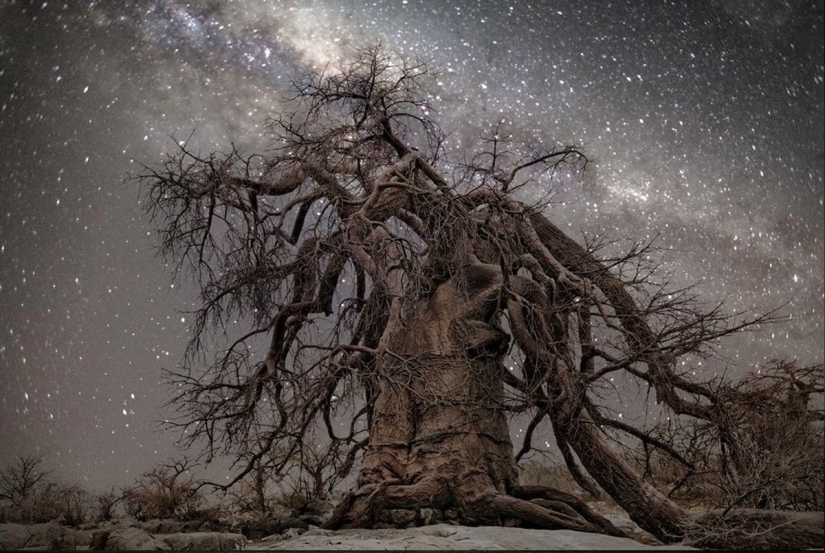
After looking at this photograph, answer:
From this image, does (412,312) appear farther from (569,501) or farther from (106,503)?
(106,503)

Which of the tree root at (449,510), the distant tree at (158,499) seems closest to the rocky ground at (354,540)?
the tree root at (449,510)

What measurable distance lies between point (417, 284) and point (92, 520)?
3287 millimetres

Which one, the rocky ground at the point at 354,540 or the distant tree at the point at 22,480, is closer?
the rocky ground at the point at 354,540

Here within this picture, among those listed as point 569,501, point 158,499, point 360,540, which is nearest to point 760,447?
point 569,501

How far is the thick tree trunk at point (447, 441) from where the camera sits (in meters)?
5.25

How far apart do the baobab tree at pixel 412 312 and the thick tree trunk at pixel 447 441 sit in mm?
14

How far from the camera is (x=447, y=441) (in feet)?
18.0

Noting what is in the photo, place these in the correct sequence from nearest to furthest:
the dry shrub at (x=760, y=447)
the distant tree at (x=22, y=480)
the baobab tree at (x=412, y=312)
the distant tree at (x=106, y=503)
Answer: the dry shrub at (x=760, y=447), the baobab tree at (x=412, y=312), the distant tree at (x=22, y=480), the distant tree at (x=106, y=503)

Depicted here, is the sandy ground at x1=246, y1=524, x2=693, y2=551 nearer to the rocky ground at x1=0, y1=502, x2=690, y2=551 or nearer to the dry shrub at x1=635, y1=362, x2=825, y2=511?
the rocky ground at x1=0, y1=502, x2=690, y2=551

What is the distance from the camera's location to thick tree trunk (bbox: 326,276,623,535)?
17.2ft

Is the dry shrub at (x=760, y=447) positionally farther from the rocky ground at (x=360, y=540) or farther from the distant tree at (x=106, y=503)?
the distant tree at (x=106, y=503)

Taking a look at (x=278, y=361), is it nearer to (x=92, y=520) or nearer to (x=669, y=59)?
(x=92, y=520)

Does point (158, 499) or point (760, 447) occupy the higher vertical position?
point (760, 447)

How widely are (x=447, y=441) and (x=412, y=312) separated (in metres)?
0.91
